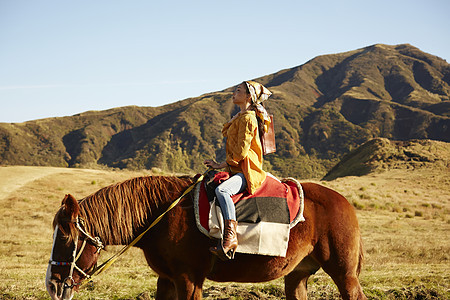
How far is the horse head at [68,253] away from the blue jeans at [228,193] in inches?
56.4

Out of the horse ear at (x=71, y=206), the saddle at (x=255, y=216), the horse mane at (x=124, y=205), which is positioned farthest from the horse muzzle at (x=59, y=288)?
the saddle at (x=255, y=216)

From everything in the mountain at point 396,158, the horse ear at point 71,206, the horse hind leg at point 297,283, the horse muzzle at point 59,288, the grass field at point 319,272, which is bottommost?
the mountain at point 396,158

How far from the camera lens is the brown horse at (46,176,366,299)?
425 centimetres

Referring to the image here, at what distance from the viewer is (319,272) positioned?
1035 cm

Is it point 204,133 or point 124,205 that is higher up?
point 124,205

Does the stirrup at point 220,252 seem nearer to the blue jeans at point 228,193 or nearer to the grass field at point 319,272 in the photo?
the blue jeans at point 228,193

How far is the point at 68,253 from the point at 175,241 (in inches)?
45.5

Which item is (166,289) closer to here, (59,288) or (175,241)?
(175,241)

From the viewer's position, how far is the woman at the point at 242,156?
14.7ft

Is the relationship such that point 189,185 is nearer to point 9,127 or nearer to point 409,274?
point 409,274

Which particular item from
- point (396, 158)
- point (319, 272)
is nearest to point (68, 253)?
point (319, 272)

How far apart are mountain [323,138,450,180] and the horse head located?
45702 millimetres

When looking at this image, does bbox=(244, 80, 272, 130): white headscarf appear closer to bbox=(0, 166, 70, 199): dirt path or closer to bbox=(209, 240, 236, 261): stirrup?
Answer: bbox=(209, 240, 236, 261): stirrup

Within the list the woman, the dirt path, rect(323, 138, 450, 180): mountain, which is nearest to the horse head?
the woman
